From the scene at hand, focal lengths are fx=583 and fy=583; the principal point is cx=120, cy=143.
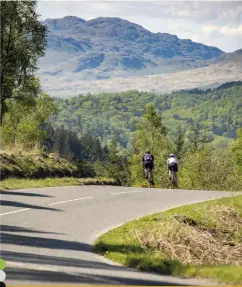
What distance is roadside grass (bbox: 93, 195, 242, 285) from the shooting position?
34.3 ft

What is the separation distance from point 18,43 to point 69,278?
28196 mm

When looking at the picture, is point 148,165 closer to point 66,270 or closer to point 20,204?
point 20,204

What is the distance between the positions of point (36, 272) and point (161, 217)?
9705 millimetres

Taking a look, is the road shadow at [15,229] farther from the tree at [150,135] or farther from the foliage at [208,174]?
the tree at [150,135]

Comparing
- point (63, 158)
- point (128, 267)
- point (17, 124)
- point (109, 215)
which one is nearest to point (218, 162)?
point (17, 124)

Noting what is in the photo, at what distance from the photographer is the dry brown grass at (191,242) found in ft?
44.2

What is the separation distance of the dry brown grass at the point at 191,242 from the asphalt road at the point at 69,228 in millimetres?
1594

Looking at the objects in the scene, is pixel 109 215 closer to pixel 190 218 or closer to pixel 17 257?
pixel 190 218

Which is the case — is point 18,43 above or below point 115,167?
above

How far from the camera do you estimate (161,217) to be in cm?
1831

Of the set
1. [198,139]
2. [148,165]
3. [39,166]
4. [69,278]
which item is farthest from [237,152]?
[69,278]

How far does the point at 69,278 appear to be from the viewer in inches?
342

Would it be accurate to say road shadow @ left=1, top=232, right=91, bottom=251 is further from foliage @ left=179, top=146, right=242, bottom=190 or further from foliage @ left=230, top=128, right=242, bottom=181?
foliage @ left=230, top=128, right=242, bottom=181

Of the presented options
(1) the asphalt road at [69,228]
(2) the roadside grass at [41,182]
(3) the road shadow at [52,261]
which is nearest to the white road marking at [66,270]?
(1) the asphalt road at [69,228]
